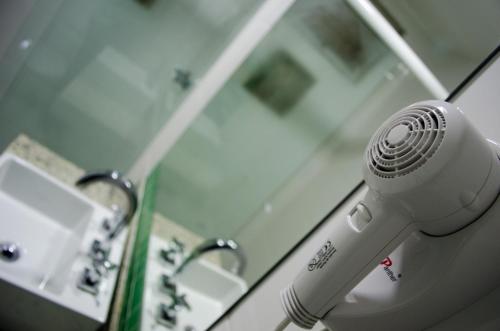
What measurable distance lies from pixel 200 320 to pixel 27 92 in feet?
2.92

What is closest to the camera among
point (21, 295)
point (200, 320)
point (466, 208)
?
point (466, 208)

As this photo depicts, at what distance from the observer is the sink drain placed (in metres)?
0.74

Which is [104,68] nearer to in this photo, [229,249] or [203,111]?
[203,111]

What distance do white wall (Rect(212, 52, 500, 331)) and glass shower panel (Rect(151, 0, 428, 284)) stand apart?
0.80ft

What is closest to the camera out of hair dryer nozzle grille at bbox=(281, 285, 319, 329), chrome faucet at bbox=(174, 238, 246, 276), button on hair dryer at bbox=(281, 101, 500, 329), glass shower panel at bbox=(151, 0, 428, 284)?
button on hair dryer at bbox=(281, 101, 500, 329)

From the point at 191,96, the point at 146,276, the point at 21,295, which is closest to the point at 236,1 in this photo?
the point at 191,96

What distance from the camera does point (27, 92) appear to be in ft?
3.59

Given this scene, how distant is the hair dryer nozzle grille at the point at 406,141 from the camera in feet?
0.94

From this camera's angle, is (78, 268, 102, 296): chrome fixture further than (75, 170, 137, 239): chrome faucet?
No

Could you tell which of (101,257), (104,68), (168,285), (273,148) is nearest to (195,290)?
(168,285)

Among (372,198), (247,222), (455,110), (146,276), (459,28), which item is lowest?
(146,276)

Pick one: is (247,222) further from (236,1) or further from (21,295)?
(236,1)

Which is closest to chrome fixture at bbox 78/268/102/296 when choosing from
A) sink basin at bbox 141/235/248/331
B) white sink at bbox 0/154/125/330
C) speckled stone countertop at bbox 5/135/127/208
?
Answer: white sink at bbox 0/154/125/330

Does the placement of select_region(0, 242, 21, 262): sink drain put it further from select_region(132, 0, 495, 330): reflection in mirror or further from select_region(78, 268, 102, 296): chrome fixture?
select_region(132, 0, 495, 330): reflection in mirror
